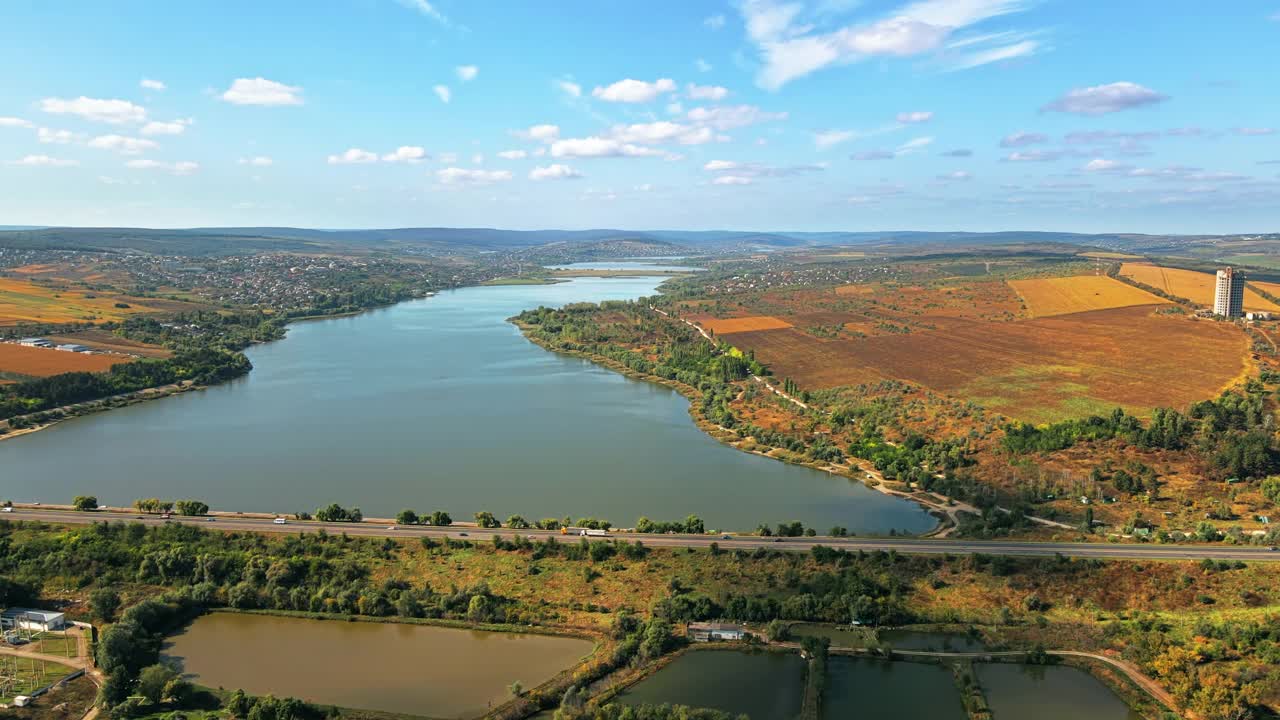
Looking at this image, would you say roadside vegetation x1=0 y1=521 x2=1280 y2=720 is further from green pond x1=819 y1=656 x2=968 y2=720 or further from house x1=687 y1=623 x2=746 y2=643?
green pond x1=819 y1=656 x2=968 y2=720

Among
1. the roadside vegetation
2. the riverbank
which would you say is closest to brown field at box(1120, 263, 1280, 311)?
the riverbank

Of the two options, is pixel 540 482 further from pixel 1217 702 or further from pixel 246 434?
pixel 1217 702

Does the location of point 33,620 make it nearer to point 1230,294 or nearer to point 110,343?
point 110,343

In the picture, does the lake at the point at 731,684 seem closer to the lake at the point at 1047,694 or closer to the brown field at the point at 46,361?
the lake at the point at 1047,694

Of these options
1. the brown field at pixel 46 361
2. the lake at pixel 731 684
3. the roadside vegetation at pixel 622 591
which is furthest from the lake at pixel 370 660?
the brown field at pixel 46 361

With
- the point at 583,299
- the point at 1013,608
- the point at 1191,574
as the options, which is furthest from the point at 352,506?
the point at 583,299

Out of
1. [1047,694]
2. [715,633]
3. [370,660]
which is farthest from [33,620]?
[1047,694]

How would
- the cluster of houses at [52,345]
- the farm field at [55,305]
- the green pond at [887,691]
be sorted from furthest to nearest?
the farm field at [55,305]
the cluster of houses at [52,345]
the green pond at [887,691]
